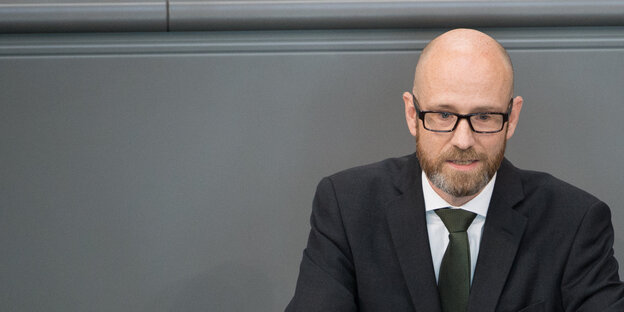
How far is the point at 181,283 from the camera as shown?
236 centimetres

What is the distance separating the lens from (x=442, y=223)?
1809 millimetres

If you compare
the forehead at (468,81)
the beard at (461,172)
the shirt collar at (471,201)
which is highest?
the forehead at (468,81)

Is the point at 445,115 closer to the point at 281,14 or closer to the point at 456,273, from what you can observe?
the point at 456,273

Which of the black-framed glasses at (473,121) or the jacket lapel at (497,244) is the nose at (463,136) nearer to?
the black-framed glasses at (473,121)

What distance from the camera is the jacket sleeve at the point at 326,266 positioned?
1.72m

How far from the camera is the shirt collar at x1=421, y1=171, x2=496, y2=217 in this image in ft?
5.89

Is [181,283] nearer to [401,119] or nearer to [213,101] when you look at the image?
[213,101]

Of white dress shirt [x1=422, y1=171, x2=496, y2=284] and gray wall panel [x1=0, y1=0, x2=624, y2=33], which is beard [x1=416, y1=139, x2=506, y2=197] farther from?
gray wall panel [x1=0, y1=0, x2=624, y2=33]

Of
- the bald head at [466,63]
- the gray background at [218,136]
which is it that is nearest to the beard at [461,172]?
the bald head at [466,63]

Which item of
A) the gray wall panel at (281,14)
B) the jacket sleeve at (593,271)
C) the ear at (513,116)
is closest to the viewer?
the jacket sleeve at (593,271)

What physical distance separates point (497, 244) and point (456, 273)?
0.31 ft

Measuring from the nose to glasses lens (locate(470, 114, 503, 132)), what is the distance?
2 cm

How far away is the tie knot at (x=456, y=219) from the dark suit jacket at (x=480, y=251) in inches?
1.5

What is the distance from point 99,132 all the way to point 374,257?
87 cm
